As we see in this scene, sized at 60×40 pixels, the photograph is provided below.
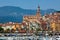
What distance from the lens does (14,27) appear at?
180 feet

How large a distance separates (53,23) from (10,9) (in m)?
121

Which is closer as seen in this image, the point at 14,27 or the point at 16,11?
the point at 14,27

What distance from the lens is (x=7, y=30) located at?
169 ft

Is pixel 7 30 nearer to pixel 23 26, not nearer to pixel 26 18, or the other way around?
pixel 23 26

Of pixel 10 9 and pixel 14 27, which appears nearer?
pixel 14 27

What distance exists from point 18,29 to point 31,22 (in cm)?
502

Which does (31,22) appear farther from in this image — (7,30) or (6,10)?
(6,10)

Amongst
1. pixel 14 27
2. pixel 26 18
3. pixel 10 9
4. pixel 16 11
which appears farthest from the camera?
pixel 10 9

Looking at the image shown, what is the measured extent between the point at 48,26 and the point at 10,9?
400 feet

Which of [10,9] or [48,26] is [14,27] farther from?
[10,9]

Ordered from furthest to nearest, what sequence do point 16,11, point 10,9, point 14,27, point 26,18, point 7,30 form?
1. point 10,9
2. point 16,11
3. point 26,18
4. point 14,27
5. point 7,30

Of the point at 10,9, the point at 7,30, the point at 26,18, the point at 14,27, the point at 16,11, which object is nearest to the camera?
the point at 7,30

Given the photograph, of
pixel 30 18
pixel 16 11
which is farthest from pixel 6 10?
pixel 30 18

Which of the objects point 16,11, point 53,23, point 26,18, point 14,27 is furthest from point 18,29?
point 16,11
